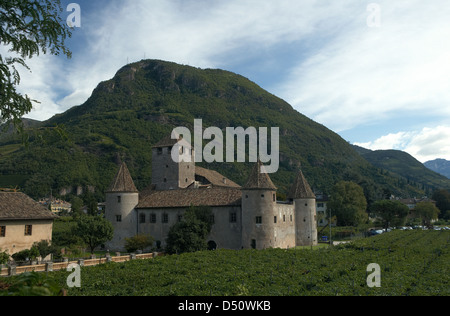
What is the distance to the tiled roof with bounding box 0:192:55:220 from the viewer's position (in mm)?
37656

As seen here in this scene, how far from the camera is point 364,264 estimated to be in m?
29.8

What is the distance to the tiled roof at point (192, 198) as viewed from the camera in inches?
1900

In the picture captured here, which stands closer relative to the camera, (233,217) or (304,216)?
(233,217)

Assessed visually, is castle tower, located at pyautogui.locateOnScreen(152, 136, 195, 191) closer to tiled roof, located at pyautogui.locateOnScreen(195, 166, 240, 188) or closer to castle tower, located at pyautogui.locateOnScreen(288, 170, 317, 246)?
tiled roof, located at pyautogui.locateOnScreen(195, 166, 240, 188)

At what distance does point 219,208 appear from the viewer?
47938 millimetres

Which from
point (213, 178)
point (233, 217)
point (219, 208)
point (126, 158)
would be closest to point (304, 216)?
point (233, 217)

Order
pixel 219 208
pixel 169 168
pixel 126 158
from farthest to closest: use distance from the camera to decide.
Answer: pixel 126 158 → pixel 169 168 → pixel 219 208

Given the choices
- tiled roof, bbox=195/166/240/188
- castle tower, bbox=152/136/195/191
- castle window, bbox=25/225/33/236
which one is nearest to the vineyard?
castle window, bbox=25/225/33/236

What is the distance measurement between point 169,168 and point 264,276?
4024cm

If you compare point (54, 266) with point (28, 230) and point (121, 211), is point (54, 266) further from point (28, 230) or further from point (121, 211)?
point (121, 211)

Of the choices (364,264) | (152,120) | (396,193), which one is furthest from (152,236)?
(396,193)

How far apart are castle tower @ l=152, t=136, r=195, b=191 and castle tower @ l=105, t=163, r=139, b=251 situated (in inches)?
384
